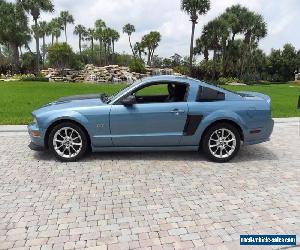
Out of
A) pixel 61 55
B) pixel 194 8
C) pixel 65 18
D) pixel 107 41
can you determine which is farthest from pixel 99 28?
pixel 194 8

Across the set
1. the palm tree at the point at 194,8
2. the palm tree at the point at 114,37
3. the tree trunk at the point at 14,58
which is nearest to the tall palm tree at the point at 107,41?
the palm tree at the point at 114,37

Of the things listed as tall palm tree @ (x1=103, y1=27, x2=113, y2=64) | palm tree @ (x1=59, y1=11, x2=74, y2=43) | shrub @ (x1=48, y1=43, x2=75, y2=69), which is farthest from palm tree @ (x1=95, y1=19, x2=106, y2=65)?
shrub @ (x1=48, y1=43, x2=75, y2=69)

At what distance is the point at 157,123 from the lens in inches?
227

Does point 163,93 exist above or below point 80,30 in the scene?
below

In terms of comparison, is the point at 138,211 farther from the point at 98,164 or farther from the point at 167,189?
the point at 98,164

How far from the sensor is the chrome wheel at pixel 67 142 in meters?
5.74

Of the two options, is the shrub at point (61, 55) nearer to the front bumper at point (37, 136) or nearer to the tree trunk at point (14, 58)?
the tree trunk at point (14, 58)

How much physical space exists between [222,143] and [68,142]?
2.69 metres

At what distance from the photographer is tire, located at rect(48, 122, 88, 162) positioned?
5715mm

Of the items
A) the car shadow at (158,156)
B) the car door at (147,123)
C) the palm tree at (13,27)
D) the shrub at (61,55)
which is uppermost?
the palm tree at (13,27)

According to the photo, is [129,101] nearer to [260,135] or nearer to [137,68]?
[260,135]

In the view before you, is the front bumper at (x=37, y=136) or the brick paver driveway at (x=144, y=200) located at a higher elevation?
the front bumper at (x=37, y=136)

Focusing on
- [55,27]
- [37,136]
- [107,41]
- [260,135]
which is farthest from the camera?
[107,41]

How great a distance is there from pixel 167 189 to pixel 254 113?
2.29 m
